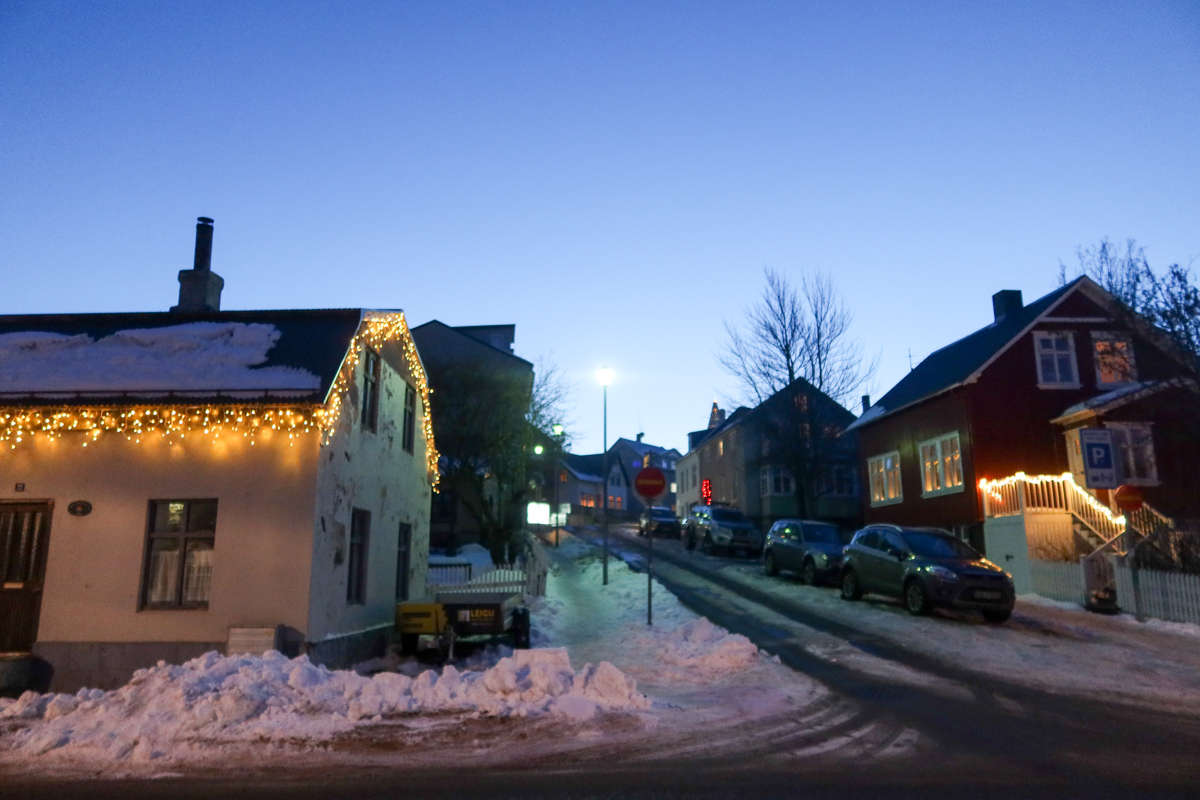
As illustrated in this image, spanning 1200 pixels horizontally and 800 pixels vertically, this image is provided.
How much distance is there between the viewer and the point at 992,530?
2228cm

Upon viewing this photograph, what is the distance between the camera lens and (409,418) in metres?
18.1

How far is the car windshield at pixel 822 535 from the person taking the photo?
24.1 metres

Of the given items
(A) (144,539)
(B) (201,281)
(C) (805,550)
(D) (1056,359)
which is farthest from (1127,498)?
(B) (201,281)

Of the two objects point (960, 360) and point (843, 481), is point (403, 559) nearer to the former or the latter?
point (960, 360)

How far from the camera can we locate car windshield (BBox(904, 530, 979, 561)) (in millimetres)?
17469

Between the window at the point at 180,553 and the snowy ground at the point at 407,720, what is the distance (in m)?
2.22

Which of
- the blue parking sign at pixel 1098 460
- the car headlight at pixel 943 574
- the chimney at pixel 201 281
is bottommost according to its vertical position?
the car headlight at pixel 943 574

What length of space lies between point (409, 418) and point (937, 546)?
11341 mm

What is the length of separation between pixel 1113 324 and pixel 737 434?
3351 cm

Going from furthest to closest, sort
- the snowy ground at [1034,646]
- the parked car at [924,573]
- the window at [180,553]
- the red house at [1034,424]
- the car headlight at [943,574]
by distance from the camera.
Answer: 1. the red house at [1034,424]
2. the car headlight at [943,574]
3. the parked car at [924,573]
4. the window at [180,553]
5. the snowy ground at [1034,646]

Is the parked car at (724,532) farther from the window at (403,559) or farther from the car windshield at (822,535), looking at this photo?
the window at (403,559)

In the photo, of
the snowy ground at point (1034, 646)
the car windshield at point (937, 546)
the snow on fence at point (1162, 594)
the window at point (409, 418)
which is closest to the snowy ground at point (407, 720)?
the snowy ground at point (1034, 646)

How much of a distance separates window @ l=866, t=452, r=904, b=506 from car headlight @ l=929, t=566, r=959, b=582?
16.5 meters

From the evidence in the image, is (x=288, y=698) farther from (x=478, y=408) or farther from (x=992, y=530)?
(x=478, y=408)
